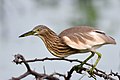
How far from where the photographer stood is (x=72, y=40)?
893mm

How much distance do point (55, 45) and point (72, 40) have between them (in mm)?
31

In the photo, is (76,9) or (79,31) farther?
(76,9)

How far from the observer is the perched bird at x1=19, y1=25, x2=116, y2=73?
0.88 metres

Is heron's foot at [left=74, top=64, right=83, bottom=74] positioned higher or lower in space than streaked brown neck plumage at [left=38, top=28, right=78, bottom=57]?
lower

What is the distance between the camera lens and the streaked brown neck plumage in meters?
0.89

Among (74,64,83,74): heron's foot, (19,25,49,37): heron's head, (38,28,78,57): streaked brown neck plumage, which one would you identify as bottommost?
(74,64,83,74): heron's foot

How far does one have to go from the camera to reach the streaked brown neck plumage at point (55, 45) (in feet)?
2.92

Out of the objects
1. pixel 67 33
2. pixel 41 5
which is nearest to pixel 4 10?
pixel 41 5

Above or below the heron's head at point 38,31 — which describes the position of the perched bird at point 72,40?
below

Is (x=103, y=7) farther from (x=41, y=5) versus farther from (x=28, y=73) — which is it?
(x=28, y=73)

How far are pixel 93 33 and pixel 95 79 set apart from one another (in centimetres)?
8

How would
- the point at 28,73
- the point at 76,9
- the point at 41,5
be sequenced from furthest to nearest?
the point at 41,5
the point at 76,9
the point at 28,73

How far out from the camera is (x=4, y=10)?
1.96 m

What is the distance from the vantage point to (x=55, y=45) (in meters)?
0.90
